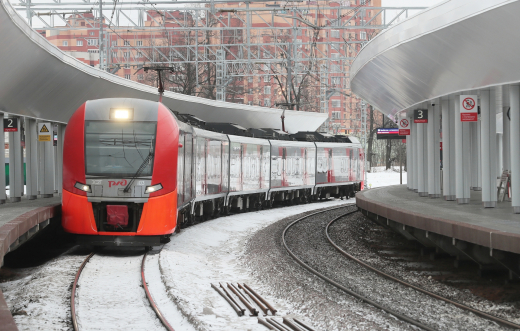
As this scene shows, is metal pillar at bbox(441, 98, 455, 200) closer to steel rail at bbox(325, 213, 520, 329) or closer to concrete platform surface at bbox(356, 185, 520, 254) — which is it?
concrete platform surface at bbox(356, 185, 520, 254)

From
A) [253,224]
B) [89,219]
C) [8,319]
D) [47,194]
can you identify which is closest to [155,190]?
[89,219]

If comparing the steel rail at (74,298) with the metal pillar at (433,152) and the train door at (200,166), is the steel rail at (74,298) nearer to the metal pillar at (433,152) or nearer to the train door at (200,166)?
the train door at (200,166)

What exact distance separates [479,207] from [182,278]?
8.22 meters

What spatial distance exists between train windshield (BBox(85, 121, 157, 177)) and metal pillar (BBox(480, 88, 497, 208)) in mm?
7373

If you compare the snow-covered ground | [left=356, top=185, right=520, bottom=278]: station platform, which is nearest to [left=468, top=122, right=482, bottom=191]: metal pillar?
[left=356, top=185, right=520, bottom=278]: station platform

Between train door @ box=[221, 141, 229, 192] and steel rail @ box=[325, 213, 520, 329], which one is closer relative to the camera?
steel rail @ box=[325, 213, 520, 329]

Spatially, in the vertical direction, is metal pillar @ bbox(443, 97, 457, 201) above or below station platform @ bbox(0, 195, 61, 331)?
above

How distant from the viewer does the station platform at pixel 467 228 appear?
1035 cm

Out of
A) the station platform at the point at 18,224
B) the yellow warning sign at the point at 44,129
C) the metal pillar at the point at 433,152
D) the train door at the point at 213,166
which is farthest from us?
the metal pillar at the point at 433,152

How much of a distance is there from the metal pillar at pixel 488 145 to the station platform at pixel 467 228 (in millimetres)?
370

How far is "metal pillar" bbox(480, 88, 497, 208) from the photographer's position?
50.8ft

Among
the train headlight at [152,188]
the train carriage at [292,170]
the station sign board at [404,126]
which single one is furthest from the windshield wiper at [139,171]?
the station sign board at [404,126]

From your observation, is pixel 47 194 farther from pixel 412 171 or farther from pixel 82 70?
pixel 412 171

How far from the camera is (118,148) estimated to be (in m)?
13.3
